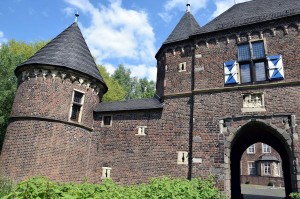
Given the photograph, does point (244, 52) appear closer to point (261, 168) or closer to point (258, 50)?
point (258, 50)

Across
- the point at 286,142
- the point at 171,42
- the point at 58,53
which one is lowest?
the point at 286,142

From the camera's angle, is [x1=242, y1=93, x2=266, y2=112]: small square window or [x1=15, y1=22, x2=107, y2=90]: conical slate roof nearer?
[x1=242, y1=93, x2=266, y2=112]: small square window

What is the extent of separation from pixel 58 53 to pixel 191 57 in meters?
7.19

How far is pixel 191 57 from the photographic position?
1322cm

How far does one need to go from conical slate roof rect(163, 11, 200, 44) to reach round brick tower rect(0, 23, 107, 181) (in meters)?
5.01

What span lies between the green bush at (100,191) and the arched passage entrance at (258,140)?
359 cm

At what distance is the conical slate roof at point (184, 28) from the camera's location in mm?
14078

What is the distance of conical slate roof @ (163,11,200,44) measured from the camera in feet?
46.2

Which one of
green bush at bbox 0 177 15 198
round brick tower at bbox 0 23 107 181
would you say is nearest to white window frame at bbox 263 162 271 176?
round brick tower at bbox 0 23 107 181

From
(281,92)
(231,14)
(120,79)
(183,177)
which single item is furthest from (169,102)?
(120,79)

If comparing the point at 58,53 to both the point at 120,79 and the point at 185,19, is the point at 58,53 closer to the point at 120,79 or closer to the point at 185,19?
the point at 185,19

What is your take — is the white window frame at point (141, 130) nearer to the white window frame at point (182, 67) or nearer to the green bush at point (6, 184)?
the white window frame at point (182, 67)

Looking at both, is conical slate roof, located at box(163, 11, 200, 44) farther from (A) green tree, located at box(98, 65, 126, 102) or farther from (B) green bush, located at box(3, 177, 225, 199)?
(A) green tree, located at box(98, 65, 126, 102)

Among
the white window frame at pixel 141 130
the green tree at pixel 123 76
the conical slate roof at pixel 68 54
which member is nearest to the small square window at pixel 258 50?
the white window frame at pixel 141 130
